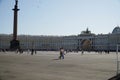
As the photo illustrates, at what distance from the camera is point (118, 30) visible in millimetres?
152375

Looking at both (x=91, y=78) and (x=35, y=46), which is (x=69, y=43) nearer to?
(x=35, y=46)

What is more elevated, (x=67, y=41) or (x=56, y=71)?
(x=67, y=41)

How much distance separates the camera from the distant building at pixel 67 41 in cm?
15049

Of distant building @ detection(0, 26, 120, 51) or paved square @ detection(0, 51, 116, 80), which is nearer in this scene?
paved square @ detection(0, 51, 116, 80)

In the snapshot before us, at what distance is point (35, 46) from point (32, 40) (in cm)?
477

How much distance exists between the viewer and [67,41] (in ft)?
539

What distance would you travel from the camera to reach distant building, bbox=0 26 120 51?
150m

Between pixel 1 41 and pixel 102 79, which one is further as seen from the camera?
pixel 1 41

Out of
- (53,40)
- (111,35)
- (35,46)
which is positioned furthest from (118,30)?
(35,46)

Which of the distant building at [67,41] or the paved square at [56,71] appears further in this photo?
the distant building at [67,41]

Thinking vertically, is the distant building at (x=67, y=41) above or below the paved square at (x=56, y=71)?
above

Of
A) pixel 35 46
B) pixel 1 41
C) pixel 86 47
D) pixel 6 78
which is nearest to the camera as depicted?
pixel 6 78

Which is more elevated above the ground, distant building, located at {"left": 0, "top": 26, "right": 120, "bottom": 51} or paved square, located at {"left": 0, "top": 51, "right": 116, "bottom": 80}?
distant building, located at {"left": 0, "top": 26, "right": 120, "bottom": 51}

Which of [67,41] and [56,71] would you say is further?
[67,41]
